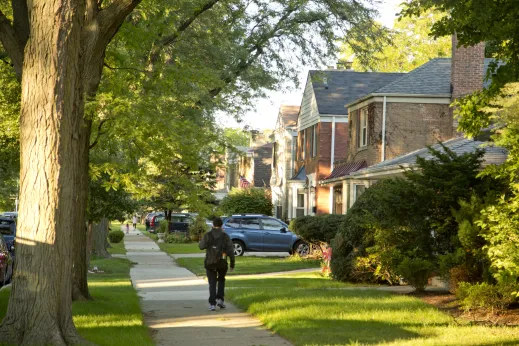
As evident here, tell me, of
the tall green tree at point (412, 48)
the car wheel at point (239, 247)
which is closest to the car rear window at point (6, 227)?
the car wheel at point (239, 247)

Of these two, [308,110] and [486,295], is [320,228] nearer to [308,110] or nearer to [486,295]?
[308,110]

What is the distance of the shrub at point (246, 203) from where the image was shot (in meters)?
54.6

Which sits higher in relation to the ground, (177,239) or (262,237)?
(262,237)

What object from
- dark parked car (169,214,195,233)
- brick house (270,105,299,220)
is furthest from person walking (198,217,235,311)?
dark parked car (169,214,195,233)

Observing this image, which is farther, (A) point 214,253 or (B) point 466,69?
(B) point 466,69

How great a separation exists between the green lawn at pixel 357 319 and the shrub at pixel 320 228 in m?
11.4

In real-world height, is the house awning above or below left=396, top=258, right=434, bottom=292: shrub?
above

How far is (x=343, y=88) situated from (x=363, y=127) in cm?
845

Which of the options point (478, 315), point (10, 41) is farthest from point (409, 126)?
point (10, 41)

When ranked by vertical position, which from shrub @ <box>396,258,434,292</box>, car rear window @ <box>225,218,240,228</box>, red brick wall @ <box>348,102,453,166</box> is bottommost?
shrub @ <box>396,258,434,292</box>

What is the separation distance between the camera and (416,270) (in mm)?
17594

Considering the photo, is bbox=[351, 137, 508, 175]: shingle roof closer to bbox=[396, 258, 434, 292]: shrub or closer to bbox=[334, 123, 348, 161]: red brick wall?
bbox=[396, 258, 434, 292]: shrub

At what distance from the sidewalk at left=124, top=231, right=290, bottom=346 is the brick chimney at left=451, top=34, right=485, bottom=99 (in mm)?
13393

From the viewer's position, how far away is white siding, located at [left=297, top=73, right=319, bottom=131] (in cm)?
4420
